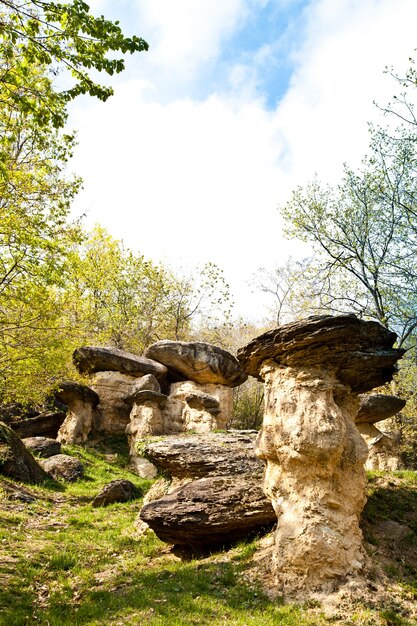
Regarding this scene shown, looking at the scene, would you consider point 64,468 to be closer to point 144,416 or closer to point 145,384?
point 144,416

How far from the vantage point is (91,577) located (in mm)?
9586

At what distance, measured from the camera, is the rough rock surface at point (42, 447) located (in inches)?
768

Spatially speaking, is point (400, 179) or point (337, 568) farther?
point (400, 179)

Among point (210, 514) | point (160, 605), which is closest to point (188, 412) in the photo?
point (210, 514)

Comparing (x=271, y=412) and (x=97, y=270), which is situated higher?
(x=97, y=270)

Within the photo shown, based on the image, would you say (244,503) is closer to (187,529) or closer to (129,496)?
(187,529)

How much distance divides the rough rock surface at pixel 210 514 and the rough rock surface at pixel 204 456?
615 mm

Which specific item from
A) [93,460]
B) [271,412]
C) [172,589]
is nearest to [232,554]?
[172,589]

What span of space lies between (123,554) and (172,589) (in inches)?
113

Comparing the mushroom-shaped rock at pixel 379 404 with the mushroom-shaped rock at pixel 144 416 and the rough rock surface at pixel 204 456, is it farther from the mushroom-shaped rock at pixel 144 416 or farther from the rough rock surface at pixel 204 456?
the mushroom-shaped rock at pixel 144 416

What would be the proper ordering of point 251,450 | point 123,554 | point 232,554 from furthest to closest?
1. point 251,450
2. point 123,554
3. point 232,554

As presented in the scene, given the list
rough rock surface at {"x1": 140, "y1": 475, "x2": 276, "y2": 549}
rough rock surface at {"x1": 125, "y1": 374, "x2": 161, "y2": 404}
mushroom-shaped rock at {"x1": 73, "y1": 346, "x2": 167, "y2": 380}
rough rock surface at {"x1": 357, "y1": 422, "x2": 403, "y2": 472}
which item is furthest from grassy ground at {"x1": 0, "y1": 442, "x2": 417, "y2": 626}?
mushroom-shaped rock at {"x1": 73, "y1": 346, "x2": 167, "y2": 380}

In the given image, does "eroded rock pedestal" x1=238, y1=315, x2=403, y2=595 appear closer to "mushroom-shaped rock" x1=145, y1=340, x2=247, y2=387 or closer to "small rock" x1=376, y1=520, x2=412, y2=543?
"small rock" x1=376, y1=520, x2=412, y2=543

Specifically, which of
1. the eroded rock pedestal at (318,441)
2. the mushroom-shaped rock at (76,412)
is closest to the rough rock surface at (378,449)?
the eroded rock pedestal at (318,441)
